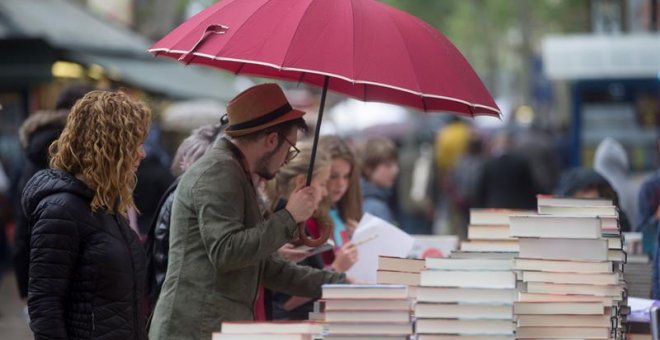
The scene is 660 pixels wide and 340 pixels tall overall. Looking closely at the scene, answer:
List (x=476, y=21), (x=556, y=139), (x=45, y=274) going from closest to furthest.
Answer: (x=45, y=274), (x=556, y=139), (x=476, y=21)

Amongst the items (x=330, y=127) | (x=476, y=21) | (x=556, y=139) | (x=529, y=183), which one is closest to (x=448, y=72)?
(x=330, y=127)

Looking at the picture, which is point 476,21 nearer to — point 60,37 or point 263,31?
point 60,37

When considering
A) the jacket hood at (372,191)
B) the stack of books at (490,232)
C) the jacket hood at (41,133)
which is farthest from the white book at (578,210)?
the jacket hood at (372,191)

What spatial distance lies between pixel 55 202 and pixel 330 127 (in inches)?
359

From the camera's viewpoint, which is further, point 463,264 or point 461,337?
point 463,264

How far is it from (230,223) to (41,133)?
322 cm

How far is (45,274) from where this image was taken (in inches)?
182

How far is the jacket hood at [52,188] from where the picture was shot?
15.6 feet

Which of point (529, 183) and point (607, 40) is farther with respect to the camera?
point (607, 40)

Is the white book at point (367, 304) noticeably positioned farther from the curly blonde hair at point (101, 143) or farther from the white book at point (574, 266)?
the curly blonde hair at point (101, 143)

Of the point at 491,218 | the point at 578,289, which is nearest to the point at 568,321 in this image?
the point at 578,289

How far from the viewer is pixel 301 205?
16.2ft

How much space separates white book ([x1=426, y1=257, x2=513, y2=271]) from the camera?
438 centimetres

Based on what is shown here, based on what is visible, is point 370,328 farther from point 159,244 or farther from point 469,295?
point 159,244
